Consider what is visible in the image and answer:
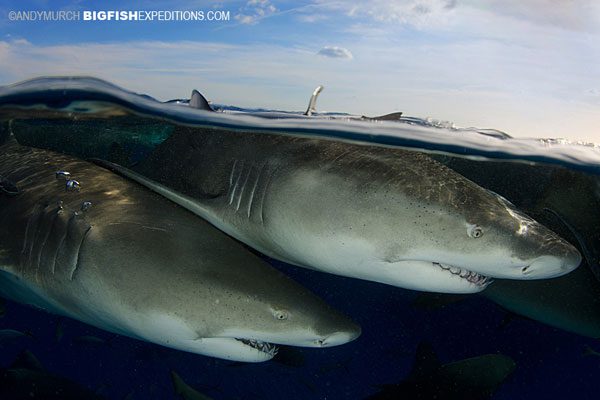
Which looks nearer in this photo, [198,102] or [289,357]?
[289,357]

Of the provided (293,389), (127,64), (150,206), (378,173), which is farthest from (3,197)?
(293,389)

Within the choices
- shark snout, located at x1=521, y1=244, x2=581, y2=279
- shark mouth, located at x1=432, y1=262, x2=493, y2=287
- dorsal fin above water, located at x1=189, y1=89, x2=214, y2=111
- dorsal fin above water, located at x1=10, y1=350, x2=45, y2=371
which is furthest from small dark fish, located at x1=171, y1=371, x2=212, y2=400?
shark snout, located at x1=521, y1=244, x2=581, y2=279

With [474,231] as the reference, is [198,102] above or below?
above

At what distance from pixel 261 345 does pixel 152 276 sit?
98 centimetres

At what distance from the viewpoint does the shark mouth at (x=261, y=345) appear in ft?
11.1

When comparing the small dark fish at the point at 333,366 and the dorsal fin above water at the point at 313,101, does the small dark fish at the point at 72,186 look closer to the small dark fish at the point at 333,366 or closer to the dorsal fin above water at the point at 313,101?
the dorsal fin above water at the point at 313,101

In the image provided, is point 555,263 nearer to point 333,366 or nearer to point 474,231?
point 474,231

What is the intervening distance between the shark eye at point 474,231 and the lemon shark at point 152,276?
1021 mm

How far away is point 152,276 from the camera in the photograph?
318 centimetres

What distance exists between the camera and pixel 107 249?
335 centimetres

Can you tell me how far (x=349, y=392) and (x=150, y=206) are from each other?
47.4 ft

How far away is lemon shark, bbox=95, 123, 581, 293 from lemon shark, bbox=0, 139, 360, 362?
36cm

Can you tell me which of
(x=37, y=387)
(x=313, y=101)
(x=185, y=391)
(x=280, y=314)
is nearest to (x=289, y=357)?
(x=185, y=391)

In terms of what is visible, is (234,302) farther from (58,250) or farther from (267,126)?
(267,126)
